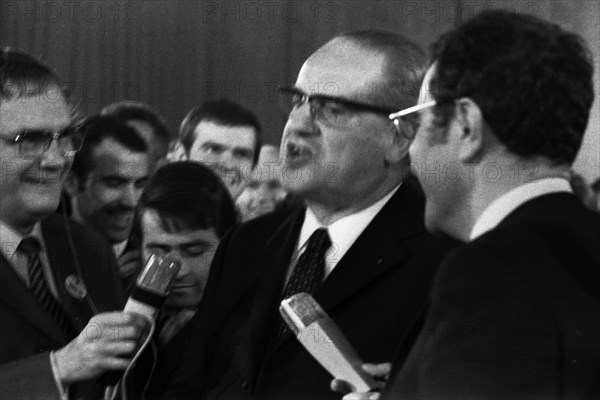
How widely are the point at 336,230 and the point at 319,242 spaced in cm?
3

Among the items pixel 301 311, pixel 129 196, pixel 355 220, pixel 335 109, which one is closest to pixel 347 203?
pixel 355 220

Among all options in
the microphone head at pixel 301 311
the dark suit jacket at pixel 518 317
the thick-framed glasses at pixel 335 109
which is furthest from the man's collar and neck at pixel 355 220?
the dark suit jacket at pixel 518 317

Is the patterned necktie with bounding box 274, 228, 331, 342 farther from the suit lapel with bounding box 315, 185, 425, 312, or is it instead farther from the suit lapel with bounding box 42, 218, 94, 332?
the suit lapel with bounding box 42, 218, 94, 332

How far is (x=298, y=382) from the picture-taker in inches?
50.1

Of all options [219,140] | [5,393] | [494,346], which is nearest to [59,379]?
[5,393]

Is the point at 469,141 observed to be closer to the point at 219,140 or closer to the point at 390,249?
the point at 390,249

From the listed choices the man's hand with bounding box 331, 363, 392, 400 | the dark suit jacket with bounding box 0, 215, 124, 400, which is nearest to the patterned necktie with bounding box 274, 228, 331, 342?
the man's hand with bounding box 331, 363, 392, 400

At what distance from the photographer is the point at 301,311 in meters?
1.13

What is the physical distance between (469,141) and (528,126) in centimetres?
6

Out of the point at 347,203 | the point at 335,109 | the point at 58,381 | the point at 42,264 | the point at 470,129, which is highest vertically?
the point at 470,129

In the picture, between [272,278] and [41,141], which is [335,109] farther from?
[41,141]

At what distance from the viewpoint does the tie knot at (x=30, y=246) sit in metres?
1.44

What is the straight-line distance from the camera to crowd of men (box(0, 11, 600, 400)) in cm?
88

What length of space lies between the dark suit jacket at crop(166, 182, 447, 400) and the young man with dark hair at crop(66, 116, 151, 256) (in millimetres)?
319
